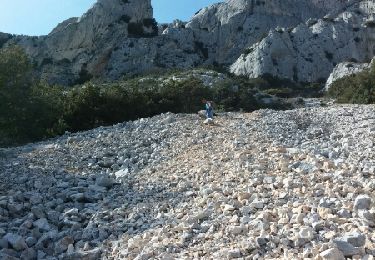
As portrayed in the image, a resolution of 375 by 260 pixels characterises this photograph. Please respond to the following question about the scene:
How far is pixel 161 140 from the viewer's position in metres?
18.0

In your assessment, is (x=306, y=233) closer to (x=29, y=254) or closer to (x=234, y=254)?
(x=234, y=254)

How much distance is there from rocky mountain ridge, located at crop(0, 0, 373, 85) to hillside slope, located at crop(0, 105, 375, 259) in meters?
57.2

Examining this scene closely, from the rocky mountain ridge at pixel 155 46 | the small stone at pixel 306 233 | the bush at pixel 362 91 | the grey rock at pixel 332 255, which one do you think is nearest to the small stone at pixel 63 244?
the small stone at pixel 306 233

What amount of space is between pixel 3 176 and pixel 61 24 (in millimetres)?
77020

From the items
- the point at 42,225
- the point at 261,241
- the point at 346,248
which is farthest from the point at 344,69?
the point at 346,248

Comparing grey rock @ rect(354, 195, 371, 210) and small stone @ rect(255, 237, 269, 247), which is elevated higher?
grey rock @ rect(354, 195, 371, 210)

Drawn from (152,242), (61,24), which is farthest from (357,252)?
(61,24)

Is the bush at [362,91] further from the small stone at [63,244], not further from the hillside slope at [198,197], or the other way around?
the small stone at [63,244]

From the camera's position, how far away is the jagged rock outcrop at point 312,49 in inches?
2958

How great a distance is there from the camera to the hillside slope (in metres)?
7.37

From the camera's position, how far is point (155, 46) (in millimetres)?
78125

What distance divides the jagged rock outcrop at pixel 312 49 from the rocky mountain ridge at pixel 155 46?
16 centimetres

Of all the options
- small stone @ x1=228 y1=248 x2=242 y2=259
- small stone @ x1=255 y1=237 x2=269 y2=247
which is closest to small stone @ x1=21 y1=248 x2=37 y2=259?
small stone @ x1=228 y1=248 x2=242 y2=259

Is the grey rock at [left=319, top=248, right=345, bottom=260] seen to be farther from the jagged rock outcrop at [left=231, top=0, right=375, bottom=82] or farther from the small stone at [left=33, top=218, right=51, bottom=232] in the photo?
the jagged rock outcrop at [left=231, top=0, right=375, bottom=82]
